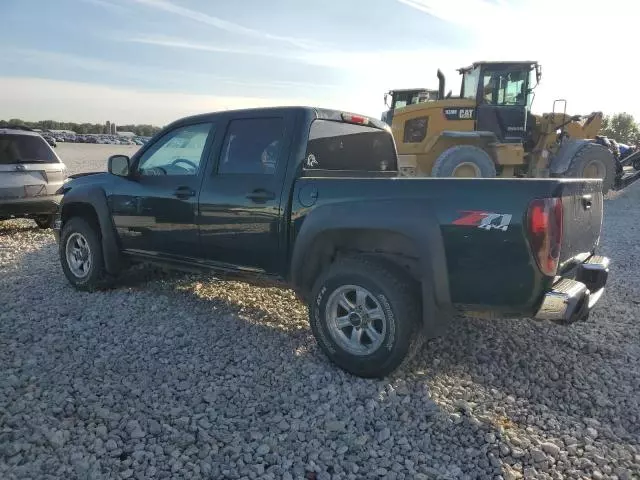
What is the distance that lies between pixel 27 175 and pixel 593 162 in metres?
11.9

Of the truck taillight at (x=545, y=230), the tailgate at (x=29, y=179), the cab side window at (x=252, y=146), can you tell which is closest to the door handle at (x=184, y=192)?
the cab side window at (x=252, y=146)

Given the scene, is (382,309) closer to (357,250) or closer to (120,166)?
(357,250)

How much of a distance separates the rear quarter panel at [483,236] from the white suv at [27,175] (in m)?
7.38

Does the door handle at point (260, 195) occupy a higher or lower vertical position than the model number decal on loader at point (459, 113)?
lower

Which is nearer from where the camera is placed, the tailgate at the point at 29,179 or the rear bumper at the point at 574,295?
the rear bumper at the point at 574,295

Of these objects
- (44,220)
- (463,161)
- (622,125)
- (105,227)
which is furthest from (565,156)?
(622,125)

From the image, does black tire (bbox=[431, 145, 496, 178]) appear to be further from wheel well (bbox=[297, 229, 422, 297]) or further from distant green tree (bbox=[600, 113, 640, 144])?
distant green tree (bbox=[600, 113, 640, 144])

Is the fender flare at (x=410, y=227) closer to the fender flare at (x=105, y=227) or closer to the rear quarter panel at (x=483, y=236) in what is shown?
the rear quarter panel at (x=483, y=236)

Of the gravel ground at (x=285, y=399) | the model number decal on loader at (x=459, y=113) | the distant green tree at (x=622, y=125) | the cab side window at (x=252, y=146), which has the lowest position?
the gravel ground at (x=285, y=399)

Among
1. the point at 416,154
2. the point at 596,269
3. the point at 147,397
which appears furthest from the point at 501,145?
the point at 147,397

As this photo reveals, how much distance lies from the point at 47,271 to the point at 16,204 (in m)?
2.58

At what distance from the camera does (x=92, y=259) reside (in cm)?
564

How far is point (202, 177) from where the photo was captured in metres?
4.70

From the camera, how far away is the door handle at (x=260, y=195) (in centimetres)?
417
